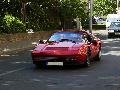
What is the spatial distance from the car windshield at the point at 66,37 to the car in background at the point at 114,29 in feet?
86.3

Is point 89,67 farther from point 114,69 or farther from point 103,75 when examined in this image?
point 103,75

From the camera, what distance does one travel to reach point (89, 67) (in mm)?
15188

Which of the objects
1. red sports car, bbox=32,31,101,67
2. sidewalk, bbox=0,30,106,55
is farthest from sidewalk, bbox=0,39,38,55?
red sports car, bbox=32,31,101,67

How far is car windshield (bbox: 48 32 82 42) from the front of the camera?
15702 mm

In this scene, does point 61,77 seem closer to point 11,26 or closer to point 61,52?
point 61,52

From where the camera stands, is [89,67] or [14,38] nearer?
[89,67]

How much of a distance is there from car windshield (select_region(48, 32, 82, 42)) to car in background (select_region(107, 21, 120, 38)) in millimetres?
26305

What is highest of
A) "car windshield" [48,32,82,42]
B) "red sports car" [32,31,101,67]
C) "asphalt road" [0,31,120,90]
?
"car windshield" [48,32,82,42]

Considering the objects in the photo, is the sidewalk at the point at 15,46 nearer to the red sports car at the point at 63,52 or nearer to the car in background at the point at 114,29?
the red sports car at the point at 63,52

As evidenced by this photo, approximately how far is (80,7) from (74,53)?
29804 millimetres

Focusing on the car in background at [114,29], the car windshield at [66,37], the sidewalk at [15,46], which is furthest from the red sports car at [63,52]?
the car in background at [114,29]

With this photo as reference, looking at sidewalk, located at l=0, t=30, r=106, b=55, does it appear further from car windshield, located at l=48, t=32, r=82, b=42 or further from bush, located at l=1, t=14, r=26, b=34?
car windshield, located at l=48, t=32, r=82, b=42

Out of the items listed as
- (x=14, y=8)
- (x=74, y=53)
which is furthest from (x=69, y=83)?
(x=14, y=8)

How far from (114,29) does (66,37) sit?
87.4 ft
